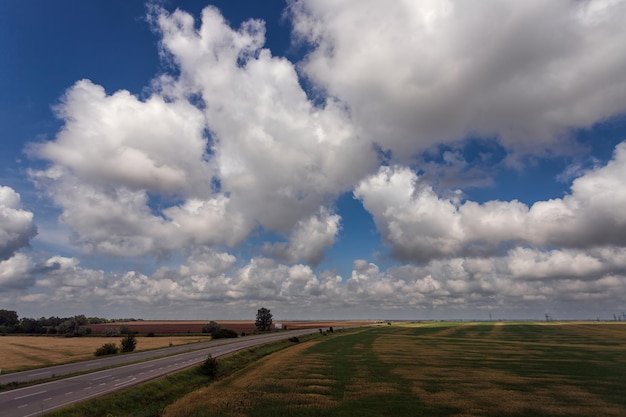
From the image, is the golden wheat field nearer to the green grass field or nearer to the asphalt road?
the asphalt road

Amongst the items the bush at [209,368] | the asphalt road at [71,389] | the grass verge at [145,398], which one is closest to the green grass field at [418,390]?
the grass verge at [145,398]

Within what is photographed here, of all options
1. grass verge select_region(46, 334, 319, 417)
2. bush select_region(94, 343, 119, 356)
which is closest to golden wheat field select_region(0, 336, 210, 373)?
bush select_region(94, 343, 119, 356)

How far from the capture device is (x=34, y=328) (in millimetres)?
187875

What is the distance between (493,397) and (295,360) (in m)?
37.4

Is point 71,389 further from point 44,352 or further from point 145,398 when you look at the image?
A: point 44,352

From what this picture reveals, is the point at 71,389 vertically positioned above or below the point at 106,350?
below

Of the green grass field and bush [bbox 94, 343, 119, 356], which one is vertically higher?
bush [bbox 94, 343, 119, 356]

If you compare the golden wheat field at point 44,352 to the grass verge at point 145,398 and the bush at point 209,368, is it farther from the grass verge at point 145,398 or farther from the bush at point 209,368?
the grass verge at point 145,398

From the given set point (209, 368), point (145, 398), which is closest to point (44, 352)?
point (209, 368)

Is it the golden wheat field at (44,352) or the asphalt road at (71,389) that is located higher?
the asphalt road at (71,389)

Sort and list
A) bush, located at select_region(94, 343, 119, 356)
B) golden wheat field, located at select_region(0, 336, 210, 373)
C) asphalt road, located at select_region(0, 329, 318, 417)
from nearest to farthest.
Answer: asphalt road, located at select_region(0, 329, 318, 417) → golden wheat field, located at select_region(0, 336, 210, 373) → bush, located at select_region(94, 343, 119, 356)

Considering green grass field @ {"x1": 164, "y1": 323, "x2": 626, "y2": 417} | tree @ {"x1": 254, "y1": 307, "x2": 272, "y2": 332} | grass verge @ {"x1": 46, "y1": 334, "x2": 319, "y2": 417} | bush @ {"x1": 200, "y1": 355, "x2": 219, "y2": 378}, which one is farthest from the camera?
tree @ {"x1": 254, "y1": 307, "x2": 272, "y2": 332}

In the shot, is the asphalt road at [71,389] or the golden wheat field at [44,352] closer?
the asphalt road at [71,389]

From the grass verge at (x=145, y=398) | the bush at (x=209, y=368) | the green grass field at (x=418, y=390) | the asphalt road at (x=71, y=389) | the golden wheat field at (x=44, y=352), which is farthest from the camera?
the golden wheat field at (x=44, y=352)
